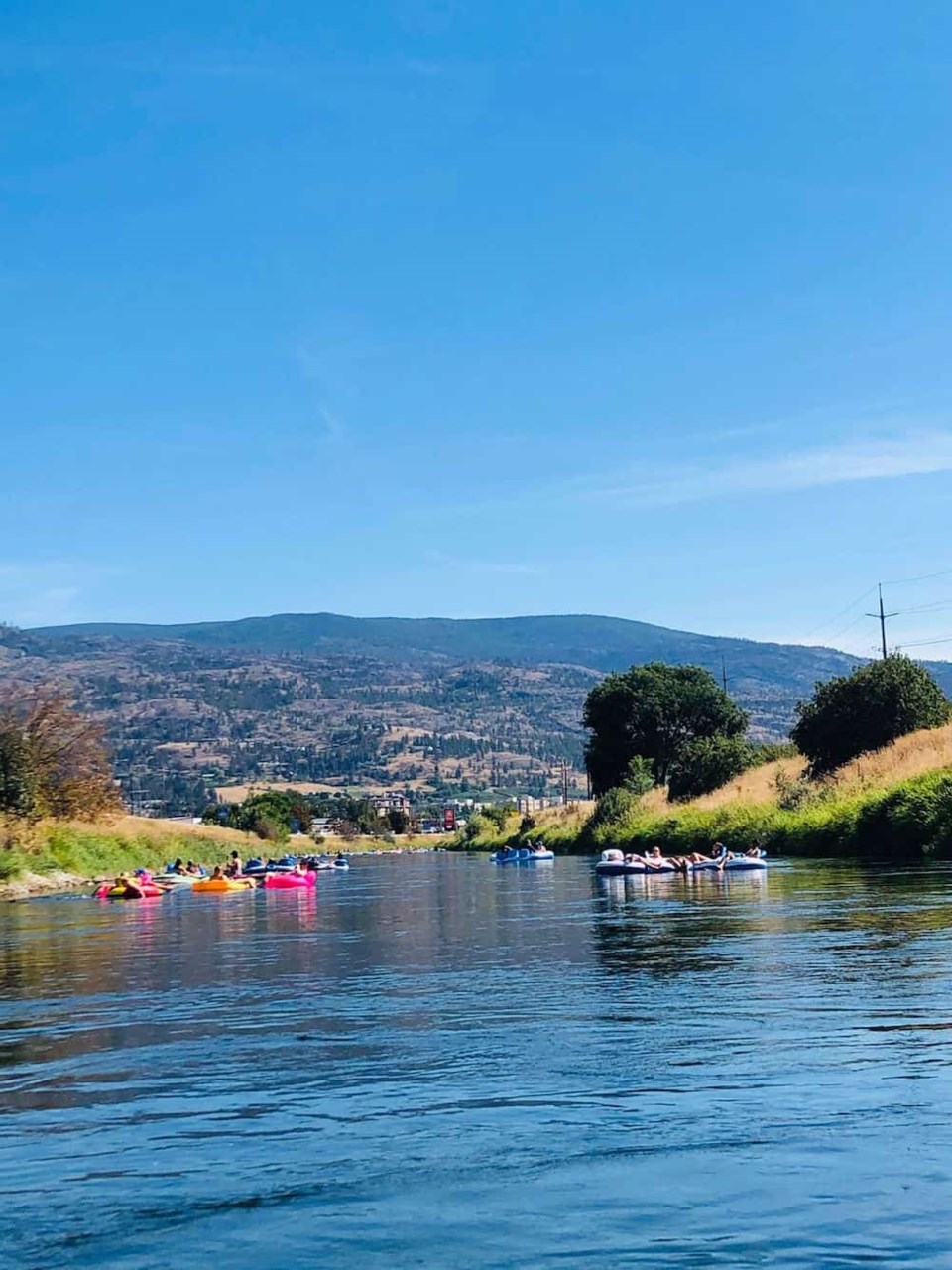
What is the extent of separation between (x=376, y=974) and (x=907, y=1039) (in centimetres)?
886

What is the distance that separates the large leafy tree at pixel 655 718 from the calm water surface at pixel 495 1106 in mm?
81039

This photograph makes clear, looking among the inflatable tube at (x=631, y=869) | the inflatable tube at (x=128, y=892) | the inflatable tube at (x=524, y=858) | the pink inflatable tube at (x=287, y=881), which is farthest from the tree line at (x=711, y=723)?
the inflatable tube at (x=128, y=892)

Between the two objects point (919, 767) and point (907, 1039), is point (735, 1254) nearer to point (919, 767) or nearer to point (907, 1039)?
point (907, 1039)

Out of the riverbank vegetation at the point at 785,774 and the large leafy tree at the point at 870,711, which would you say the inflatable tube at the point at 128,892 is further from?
the large leafy tree at the point at 870,711

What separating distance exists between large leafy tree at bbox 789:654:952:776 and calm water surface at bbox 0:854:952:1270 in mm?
40613

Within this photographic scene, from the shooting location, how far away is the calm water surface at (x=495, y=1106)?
761 centimetres

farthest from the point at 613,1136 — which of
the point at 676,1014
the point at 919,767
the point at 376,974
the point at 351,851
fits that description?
the point at 351,851

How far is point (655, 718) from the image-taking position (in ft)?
337

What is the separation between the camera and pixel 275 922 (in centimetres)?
3198

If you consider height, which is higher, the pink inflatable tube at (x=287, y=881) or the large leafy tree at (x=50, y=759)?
the large leafy tree at (x=50, y=759)

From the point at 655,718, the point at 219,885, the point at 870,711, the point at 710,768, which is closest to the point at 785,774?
the point at 870,711

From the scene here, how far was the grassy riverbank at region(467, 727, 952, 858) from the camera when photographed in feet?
137

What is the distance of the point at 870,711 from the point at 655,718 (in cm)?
4128

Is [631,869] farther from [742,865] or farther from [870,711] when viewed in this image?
[870,711]
